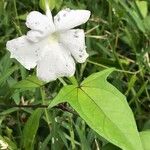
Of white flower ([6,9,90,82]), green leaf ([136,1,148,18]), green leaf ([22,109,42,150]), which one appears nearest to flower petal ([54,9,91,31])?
white flower ([6,9,90,82])

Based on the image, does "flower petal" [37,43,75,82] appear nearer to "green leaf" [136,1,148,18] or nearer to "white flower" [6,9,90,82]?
"white flower" [6,9,90,82]

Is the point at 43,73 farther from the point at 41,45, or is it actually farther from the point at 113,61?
the point at 113,61

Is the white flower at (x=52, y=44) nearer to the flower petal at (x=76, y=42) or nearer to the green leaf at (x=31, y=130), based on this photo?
the flower petal at (x=76, y=42)

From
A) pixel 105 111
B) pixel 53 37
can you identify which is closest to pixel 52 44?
pixel 53 37

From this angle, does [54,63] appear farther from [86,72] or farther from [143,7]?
[143,7]

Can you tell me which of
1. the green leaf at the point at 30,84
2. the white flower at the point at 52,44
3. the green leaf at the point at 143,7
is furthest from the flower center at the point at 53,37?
the green leaf at the point at 143,7

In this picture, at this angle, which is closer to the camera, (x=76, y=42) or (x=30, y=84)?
(x=76, y=42)
